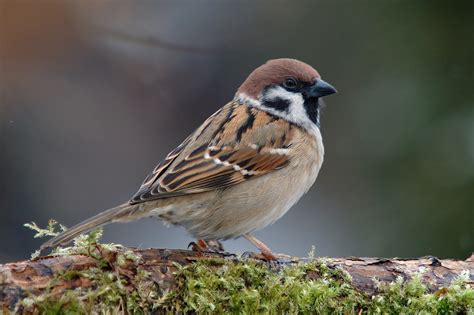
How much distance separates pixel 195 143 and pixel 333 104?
307cm

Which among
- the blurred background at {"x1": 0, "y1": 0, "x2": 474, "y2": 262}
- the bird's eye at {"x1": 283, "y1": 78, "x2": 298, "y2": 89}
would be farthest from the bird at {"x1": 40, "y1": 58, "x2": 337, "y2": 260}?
the blurred background at {"x1": 0, "y1": 0, "x2": 474, "y2": 262}

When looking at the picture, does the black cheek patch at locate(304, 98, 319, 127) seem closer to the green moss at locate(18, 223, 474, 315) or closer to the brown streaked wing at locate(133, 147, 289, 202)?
the brown streaked wing at locate(133, 147, 289, 202)

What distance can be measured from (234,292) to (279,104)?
212cm

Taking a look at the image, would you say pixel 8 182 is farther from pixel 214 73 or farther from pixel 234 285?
pixel 234 285

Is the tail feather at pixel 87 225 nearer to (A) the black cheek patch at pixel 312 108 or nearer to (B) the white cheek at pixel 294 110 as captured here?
(B) the white cheek at pixel 294 110

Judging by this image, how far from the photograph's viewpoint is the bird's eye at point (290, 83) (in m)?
5.46

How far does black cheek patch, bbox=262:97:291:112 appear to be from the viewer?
546 cm

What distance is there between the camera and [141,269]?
371cm

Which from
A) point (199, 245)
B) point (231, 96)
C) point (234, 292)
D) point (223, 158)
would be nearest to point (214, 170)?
point (223, 158)

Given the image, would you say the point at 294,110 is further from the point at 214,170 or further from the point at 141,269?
the point at 141,269

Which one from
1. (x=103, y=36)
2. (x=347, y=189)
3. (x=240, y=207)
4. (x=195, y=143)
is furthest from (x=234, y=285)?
(x=103, y=36)

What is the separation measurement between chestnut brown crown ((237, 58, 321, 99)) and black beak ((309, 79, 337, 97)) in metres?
0.05

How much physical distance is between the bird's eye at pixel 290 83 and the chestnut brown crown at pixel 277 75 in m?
0.03

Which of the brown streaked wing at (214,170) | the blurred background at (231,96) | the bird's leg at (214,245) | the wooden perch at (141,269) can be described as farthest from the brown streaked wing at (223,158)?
the blurred background at (231,96)
